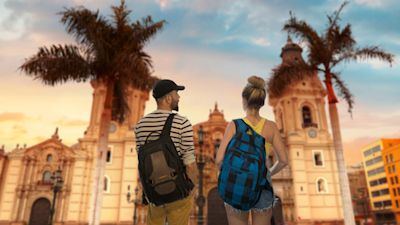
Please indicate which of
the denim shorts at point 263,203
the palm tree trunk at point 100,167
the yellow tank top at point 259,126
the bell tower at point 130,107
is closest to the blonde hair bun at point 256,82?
the yellow tank top at point 259,126

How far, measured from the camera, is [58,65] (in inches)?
545

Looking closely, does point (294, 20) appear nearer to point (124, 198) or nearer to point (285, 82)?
point (285, 82)

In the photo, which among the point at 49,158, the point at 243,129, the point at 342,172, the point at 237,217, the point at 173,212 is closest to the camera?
the point at 173,212

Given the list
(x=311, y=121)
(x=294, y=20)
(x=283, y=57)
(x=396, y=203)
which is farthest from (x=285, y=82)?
(x=396, y=203)

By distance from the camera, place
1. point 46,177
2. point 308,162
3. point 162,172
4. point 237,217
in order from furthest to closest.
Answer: point 308,162 < point 46,177 < point 237,217 < point 162,172

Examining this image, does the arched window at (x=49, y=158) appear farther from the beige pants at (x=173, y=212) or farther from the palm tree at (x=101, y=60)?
the beige pants at (x=173, y=212)

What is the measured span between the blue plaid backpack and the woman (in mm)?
84

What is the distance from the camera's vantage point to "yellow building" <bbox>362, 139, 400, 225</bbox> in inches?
2445

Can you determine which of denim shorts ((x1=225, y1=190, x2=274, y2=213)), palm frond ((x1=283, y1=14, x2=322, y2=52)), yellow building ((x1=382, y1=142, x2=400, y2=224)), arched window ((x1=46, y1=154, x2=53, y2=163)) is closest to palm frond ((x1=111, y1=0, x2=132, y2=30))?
palm frond ((x1=283, y1=14, x2=322, y2=52))

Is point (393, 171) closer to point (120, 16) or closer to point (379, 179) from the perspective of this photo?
point (379, 179)

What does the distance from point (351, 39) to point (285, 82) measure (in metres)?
3.74

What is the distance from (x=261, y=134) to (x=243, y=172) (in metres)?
0.54

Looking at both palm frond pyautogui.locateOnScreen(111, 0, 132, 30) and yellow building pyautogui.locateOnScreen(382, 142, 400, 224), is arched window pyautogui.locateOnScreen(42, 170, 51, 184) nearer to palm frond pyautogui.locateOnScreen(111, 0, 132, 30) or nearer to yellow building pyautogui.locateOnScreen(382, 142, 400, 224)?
palm frond pyautogui.locateOnScreen(111, 0, 132, 30)

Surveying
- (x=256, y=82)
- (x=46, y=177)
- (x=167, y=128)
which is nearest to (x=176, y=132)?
(x=167, y=128)
